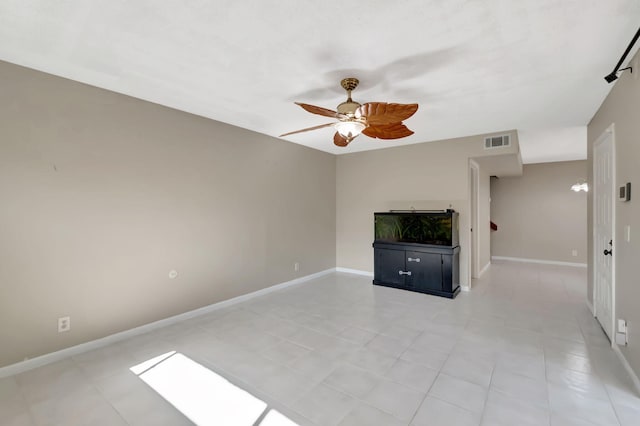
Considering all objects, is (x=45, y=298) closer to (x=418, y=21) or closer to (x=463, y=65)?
(x=418, y=21)

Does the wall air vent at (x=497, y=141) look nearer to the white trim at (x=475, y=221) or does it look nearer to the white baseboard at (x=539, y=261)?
the white trim at (x=475, y=221)

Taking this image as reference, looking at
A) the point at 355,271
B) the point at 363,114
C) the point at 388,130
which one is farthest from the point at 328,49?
the point at 355,271

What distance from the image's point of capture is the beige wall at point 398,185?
14.8ft

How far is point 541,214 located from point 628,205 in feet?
17.9

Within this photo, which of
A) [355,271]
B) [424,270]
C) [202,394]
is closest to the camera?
[202,394]

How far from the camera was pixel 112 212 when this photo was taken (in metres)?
2.78

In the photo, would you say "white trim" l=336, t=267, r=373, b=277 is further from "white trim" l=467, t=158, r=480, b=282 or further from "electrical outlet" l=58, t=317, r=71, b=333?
"electrical outlet" l=58, t=317, r=71, b=333

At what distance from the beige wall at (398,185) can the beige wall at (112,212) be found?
6.31 feet

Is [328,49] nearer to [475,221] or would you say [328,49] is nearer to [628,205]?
[628,205]

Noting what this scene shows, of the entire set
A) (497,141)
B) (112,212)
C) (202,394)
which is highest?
(497,141)

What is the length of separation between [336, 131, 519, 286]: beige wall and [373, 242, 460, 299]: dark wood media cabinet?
554mm

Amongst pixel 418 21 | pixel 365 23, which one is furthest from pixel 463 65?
pixel 365 23

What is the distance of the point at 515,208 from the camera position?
713cm

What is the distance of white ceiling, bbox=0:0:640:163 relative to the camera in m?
1.65
